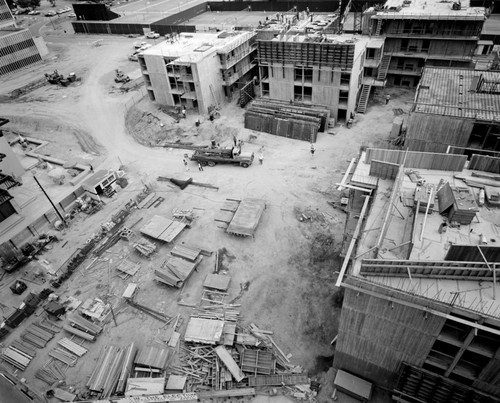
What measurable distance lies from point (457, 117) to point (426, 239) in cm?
1738

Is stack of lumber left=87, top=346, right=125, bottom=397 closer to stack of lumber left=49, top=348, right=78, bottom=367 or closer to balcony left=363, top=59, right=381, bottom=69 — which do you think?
stack of lumber left=49, top=348, right=78, bottom=367

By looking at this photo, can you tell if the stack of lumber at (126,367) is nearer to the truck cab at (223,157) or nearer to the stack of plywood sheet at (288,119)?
the truck cab at (223,157)

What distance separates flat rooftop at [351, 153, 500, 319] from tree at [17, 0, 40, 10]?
157 meters

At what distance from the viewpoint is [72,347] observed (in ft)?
88.5

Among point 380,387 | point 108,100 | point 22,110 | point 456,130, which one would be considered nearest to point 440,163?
point 456,130

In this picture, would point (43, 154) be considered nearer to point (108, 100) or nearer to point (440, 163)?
point (108, 100)

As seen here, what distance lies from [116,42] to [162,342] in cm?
9286

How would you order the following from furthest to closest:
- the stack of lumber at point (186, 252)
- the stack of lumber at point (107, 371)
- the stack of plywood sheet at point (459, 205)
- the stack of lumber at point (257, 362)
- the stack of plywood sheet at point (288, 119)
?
the stack of plywood sheet at point (288, 119) → the stack of lumber at point (186, 252) → the stack of lumber at point (257, 362) → the stack of lumber at point (107, 371) → the stack of plywood sheet at point (459, 205)

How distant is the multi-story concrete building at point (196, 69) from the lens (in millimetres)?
54156

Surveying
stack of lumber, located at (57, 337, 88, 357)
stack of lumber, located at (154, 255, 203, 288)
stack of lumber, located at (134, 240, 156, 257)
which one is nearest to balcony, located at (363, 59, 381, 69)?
stack of lumber, located at (154, 255, 203, 288)

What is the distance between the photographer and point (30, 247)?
35.4 meters

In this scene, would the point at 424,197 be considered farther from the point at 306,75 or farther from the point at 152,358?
the point at 306,75

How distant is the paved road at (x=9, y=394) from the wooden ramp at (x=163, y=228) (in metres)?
16.3

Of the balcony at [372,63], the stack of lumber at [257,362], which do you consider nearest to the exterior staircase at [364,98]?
the balcony at [372,63]
